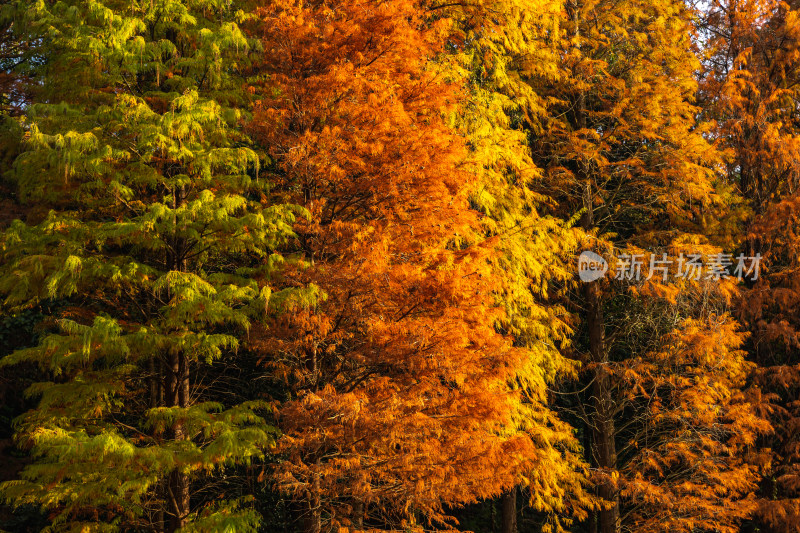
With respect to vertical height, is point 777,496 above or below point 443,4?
below

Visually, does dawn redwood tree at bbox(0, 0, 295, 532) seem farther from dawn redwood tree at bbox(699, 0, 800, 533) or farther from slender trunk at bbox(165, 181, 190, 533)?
dawn redwood tree at bbox(699, 0, 800, 533)

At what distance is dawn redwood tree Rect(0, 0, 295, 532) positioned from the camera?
8148 millimetres

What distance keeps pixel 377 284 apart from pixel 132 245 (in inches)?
142

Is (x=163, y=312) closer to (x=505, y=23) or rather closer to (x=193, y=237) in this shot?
(x=193, y=237)

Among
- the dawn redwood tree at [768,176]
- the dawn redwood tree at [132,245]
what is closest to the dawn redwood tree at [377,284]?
the dawn redwood tree at [132,245]

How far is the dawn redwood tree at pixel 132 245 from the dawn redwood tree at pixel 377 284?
59cm

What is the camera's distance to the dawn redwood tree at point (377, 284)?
8.71m

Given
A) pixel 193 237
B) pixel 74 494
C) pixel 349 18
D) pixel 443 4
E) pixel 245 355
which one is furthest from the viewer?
pixel 443 4

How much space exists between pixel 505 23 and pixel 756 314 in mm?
7119

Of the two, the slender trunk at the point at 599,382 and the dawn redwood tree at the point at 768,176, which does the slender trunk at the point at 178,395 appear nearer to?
the slender trunk at the point at 599,382

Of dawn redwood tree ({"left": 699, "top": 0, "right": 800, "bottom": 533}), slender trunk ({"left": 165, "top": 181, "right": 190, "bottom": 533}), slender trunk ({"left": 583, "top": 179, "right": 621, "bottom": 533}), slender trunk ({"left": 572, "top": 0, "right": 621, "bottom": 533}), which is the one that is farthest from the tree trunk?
dawn redwood tree ({"left": 699, "top": 0, "right": 800, "bottom": 533})

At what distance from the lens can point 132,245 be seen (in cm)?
1017

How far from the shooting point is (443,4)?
42.0ft

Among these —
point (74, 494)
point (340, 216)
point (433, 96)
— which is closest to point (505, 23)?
point (433, 96)
